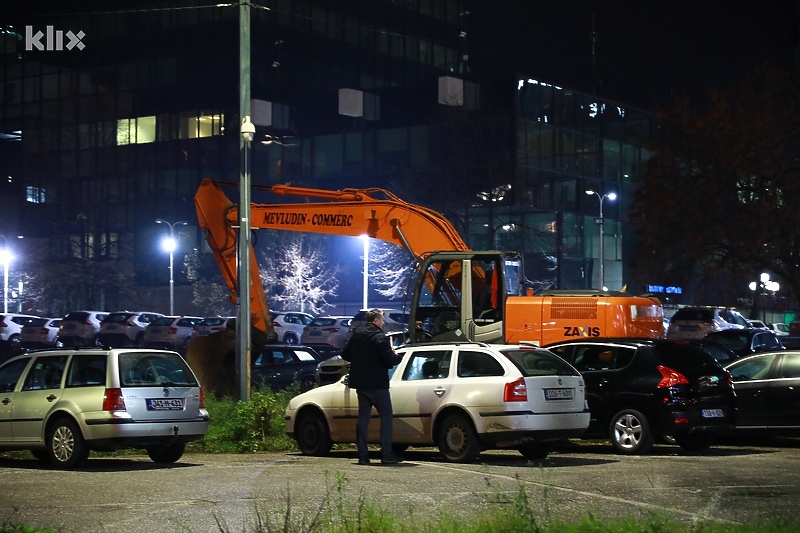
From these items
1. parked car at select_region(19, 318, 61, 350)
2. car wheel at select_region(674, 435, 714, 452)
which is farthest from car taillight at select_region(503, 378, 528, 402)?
parked car at select_region(19, 318, 61, 350)

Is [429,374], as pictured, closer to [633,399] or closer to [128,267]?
[633,399]

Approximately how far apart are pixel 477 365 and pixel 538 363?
0.77 m

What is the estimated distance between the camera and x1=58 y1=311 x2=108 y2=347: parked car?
57.0 metres

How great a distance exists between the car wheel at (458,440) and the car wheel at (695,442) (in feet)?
12.8

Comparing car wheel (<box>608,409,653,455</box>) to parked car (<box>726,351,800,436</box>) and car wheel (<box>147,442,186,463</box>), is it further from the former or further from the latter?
car wheel (<box>147,442,186,463</box>)

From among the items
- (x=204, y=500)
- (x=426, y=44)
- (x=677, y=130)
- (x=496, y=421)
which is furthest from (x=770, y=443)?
(x=426, y=44)

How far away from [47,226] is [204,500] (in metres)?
75.7

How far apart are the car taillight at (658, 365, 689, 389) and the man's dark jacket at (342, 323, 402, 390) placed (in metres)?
3.95

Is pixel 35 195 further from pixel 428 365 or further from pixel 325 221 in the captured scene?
pixel 428 365

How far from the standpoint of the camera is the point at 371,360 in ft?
51.7

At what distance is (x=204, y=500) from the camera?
11.8 metres

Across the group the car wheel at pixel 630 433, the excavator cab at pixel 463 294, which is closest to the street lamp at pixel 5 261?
the excavator cab at pixel 463 294

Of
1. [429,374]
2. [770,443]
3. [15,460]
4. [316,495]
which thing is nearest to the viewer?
[316,495]

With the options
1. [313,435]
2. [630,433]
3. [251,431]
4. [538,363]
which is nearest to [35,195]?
[251,431]
